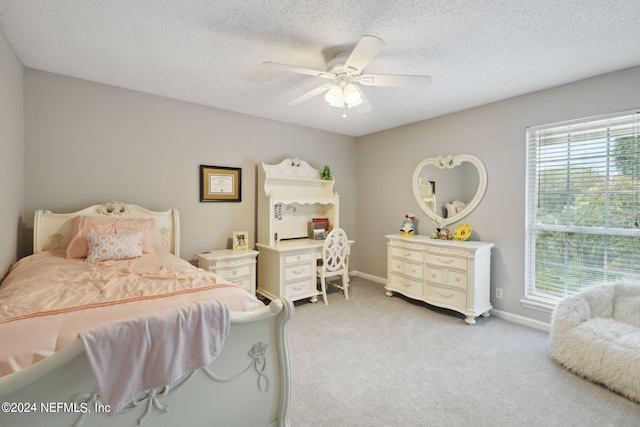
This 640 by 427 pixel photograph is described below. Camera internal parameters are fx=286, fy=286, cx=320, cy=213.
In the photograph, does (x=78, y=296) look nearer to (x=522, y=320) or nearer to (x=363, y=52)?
(x=363, y=52)

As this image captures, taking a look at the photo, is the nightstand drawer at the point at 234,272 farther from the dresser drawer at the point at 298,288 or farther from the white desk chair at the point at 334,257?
the white desk chair at the point at 334,257

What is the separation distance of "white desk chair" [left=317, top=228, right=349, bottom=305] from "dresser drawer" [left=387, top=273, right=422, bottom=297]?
626 mm

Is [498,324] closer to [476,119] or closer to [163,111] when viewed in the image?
[476,119]

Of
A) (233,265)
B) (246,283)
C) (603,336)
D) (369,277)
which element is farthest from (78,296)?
(369,277)

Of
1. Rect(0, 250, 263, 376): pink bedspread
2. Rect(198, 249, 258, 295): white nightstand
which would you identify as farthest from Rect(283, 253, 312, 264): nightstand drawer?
Rect(0, 250, 263, 376): pink bedspread

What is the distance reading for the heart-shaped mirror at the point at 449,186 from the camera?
3439mm

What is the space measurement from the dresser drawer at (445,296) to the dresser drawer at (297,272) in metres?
1.44

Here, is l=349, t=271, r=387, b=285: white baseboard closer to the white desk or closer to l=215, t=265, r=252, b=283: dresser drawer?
the white desk

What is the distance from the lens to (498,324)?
120 inches

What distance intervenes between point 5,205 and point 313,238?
3096mm

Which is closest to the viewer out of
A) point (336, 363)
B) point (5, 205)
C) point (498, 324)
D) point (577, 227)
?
point (5, 205)

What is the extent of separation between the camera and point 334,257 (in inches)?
147

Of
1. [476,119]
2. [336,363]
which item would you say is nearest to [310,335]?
[336,363]

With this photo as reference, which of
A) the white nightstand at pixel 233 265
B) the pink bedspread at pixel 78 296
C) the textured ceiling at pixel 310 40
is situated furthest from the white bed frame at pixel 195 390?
the white nightstand at pixel 233 265
